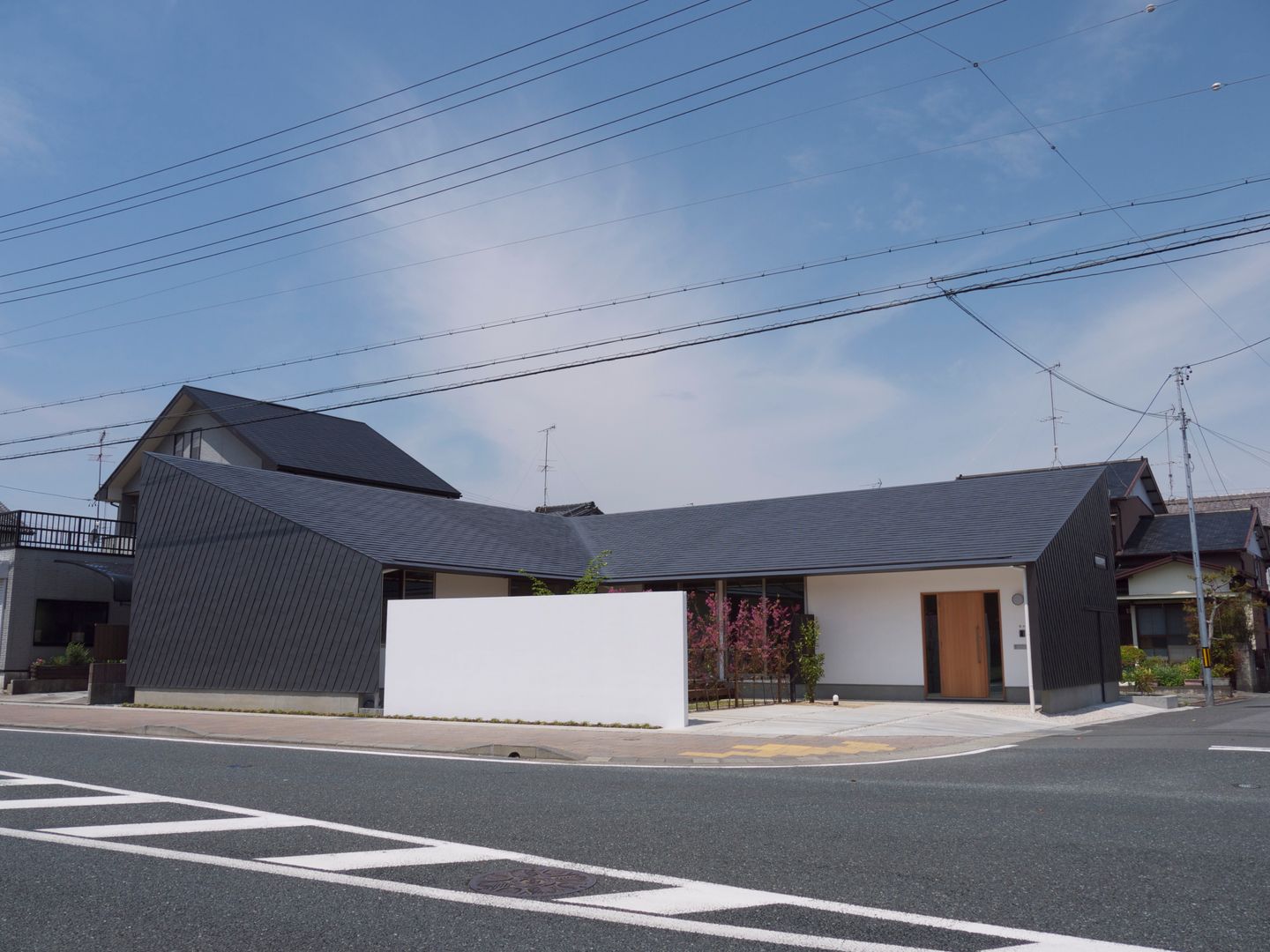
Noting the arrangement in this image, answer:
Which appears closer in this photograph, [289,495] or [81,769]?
[81,769]

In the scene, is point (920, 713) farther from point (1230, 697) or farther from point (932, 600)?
point (1230, 697)

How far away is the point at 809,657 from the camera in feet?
78.8

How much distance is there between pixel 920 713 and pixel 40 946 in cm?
1746

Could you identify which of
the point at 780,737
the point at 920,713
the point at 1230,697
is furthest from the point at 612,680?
the point at 1230,697

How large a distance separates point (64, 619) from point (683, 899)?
30.6 m

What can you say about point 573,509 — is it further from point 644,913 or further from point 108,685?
point 644,913

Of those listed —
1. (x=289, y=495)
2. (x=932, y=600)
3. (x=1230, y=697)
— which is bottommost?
(x=1230, y=697)

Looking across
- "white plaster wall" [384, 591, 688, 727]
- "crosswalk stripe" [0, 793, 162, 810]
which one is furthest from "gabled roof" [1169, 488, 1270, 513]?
"crosswalk stripe" [0, 793, 162, 810]

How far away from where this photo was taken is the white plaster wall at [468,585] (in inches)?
1016

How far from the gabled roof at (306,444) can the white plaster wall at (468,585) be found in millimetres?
11037

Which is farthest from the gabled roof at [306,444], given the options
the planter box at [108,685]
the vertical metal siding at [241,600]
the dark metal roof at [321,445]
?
the planter box at [108,685]

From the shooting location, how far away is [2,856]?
685 centimetres

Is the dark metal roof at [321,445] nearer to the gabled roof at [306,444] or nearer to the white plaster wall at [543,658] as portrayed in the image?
the gabled roof at [306,444]

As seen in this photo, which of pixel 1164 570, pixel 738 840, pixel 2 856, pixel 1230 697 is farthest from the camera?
pixel 1164 570
